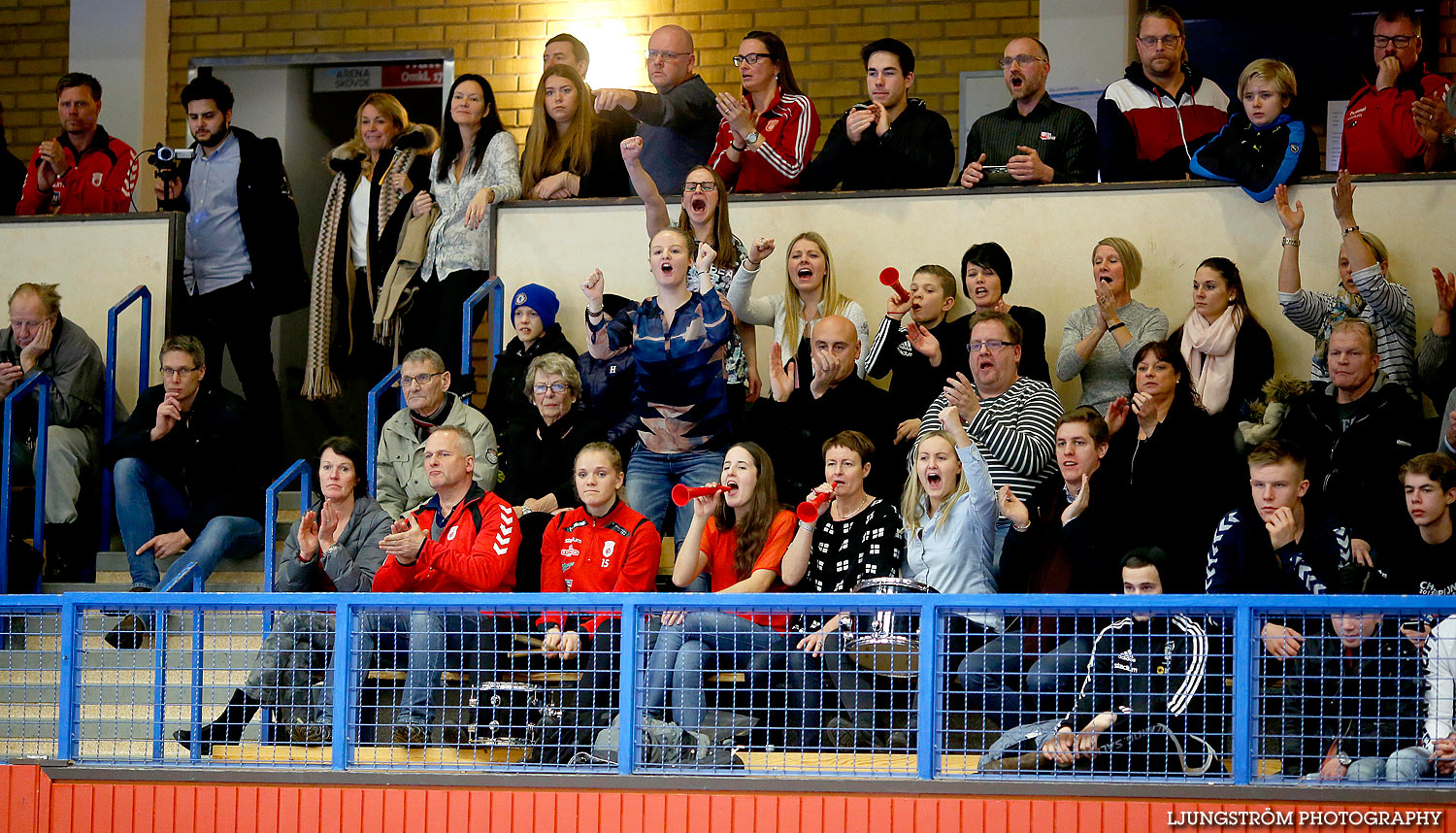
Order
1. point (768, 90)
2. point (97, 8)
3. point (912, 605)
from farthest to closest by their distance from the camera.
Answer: point (97, 8), point (768, 90), point (912, 605)

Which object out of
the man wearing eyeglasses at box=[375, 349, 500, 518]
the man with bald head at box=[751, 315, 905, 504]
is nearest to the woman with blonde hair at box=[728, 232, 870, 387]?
the man with bald head at box=[751, 315, 905, 504]

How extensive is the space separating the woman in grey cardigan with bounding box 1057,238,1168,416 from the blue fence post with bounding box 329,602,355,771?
3.03 meters

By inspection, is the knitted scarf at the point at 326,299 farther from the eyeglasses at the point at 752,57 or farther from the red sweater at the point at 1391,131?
the red sweater at the point at 1391,131

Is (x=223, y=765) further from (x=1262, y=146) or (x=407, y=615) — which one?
(x=1262, y=146)

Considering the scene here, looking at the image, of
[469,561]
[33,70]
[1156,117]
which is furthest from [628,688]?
[33,70]

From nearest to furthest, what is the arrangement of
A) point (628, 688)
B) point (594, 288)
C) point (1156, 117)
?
point (628, 688), point (594, 288), point (1156, 117)

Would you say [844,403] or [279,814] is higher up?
[844,403]

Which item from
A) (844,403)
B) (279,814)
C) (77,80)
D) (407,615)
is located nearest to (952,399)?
(844,403)

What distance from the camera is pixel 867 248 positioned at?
24.5ft

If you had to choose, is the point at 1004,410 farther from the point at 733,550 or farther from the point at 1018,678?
the point at 1018,678

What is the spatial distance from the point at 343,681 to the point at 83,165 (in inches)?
183

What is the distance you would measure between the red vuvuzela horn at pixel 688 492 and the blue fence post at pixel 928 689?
1.03 m

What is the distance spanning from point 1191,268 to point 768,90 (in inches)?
73.7

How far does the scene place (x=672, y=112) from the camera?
7395 mm
